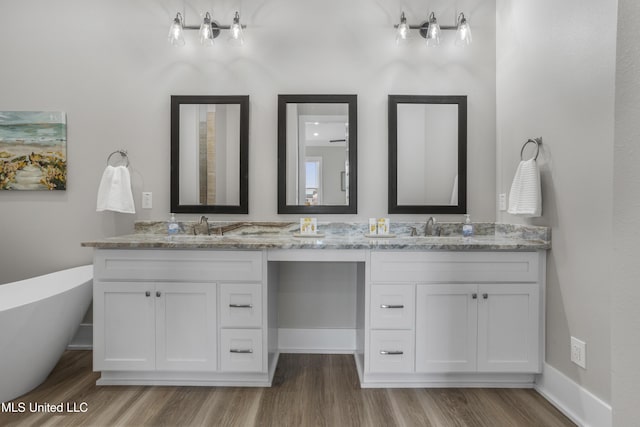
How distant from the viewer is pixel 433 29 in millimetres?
2330

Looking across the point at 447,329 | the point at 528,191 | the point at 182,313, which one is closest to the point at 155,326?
the point at 182,313

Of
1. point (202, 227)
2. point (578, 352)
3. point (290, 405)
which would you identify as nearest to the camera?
point (578, 352)

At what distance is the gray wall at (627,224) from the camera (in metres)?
0.54

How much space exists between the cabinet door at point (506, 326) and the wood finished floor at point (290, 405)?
188 millimetres

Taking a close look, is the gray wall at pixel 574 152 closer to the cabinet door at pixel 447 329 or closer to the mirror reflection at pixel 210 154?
the cabinet door at pixel 447 329

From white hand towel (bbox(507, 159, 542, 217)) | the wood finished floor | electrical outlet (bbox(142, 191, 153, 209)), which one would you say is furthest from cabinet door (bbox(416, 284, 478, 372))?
electrical outlet (bbox(142, 191, 153, 209))

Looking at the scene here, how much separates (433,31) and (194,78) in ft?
5.79

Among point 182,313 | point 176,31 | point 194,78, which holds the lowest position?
point 182,313

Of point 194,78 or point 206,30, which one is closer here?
point 206,30

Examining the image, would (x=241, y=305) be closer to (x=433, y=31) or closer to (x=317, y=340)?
(x=317, y=340)

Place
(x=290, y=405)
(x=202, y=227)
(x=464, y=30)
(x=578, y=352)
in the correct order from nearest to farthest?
(x=578, y=352) → (x=290, y=405) → (x=464, y=30) → (x=202, y=227)

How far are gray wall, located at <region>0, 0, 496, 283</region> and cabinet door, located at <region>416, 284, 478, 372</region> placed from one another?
780mm

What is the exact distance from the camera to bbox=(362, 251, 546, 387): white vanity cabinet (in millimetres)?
1884

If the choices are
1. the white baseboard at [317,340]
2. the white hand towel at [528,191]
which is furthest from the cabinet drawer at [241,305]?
the white hand towel at [528,191]
